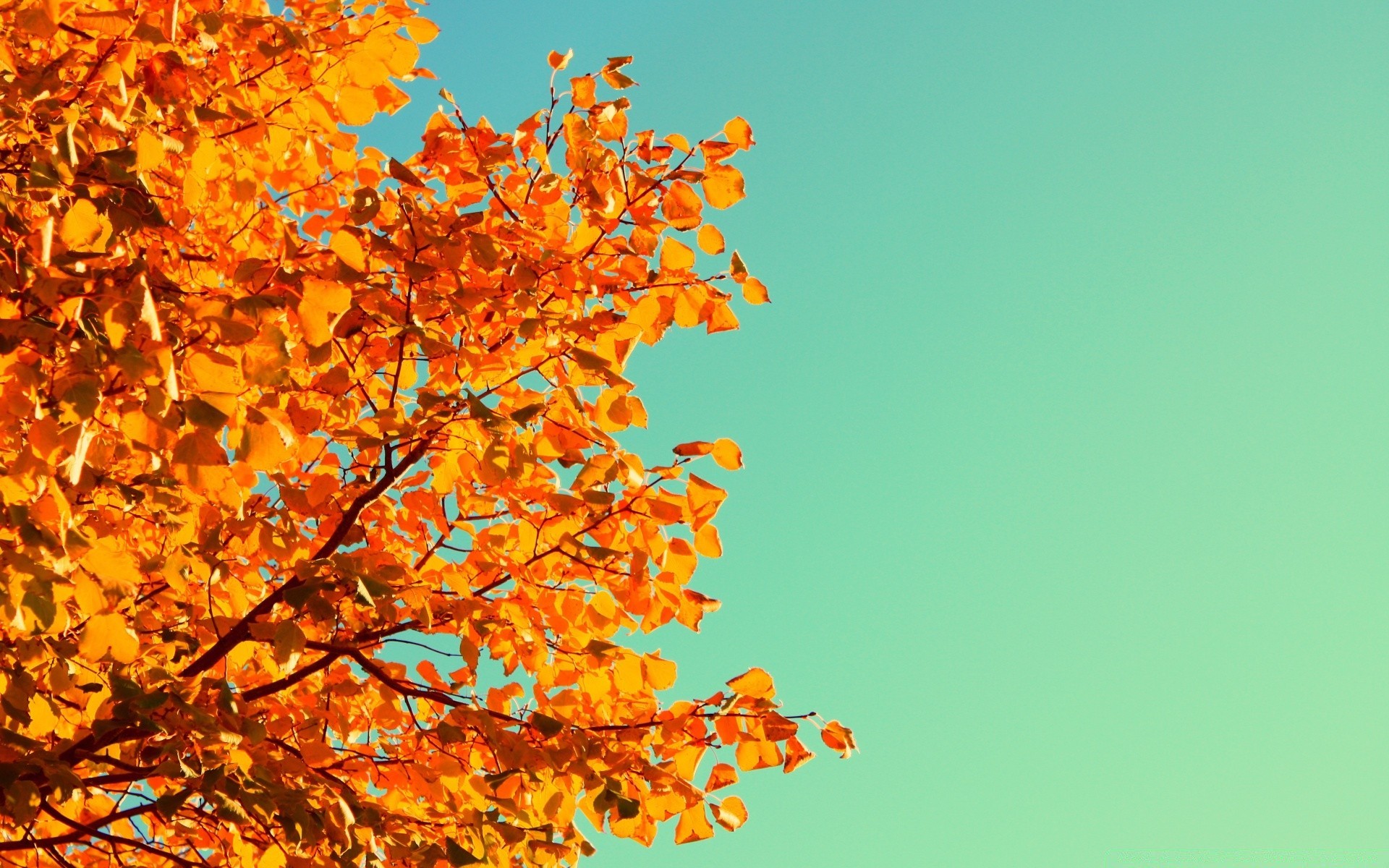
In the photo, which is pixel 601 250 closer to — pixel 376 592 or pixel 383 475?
pixel 383 475

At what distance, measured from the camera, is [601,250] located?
9.78ft

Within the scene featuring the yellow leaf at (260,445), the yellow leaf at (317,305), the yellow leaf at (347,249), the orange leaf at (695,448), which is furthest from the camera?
the orange leaf at (695,448)

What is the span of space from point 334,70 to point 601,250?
0.90 m

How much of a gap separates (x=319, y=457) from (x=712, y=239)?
146 centimetres

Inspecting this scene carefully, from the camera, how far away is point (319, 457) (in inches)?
131

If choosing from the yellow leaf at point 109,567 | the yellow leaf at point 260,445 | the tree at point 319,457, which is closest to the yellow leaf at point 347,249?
the tree at point 319,457

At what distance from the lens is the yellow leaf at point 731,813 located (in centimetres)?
275

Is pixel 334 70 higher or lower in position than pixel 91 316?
Answer: higher

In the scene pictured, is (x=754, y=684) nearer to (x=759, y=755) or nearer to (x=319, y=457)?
(x=759, y=755)

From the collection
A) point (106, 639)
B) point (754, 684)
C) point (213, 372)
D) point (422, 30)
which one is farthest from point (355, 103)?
point (754, 684)

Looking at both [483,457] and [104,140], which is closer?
[483,457]

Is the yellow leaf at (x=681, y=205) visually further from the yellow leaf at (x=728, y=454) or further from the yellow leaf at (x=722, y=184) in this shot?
the yellow leaf at (x=728, y=454)

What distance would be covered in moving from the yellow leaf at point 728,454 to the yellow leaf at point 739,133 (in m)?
0.82

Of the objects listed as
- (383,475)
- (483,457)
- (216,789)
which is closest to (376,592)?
(483,457)
